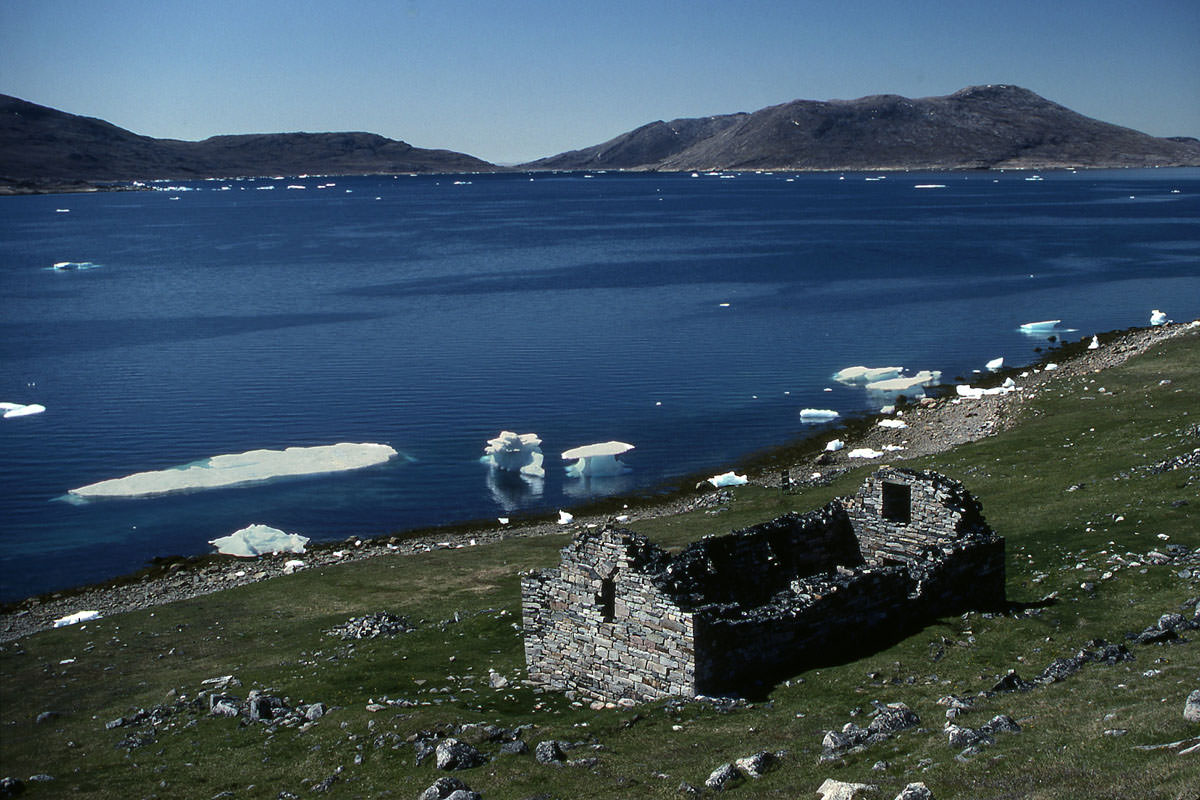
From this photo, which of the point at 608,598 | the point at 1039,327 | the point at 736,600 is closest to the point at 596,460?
the point at 736,600

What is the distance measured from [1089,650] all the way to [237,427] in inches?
2036

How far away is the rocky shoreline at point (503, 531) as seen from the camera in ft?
121

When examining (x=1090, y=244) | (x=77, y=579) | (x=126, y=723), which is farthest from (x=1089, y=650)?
(x=1090, y=244)

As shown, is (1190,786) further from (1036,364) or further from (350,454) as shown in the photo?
(1036,364)

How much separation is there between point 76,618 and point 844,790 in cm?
3004

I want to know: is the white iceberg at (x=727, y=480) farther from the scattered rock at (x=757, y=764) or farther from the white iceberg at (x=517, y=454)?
the scattered rock at (x=757, y=764)

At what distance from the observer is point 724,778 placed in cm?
1409

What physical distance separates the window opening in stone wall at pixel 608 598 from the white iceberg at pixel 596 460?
31295 mm

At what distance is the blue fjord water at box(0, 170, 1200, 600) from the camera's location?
48719mm

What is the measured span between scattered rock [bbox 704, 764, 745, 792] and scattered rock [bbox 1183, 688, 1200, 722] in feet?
19.4

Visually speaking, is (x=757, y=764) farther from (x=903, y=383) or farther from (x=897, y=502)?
(x=903, y=383)

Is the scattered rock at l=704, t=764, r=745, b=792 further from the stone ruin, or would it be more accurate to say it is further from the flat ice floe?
the flat ice floe

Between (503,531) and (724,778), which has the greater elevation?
(724,778)

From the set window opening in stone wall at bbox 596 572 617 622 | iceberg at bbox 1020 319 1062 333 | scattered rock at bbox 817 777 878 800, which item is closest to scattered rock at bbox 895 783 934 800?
scattered rock at bbox 817 777 878 800
